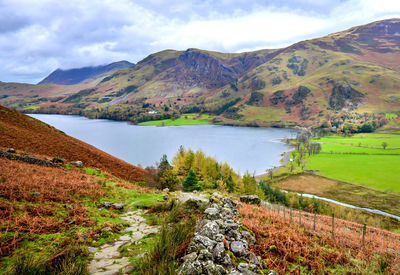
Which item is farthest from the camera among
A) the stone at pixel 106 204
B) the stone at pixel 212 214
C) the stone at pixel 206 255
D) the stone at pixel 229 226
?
the stone at pixel 106 204

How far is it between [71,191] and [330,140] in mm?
191919

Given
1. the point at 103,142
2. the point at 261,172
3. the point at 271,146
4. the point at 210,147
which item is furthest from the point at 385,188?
the point at 103,142

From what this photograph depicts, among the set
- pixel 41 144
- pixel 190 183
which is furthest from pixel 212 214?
pixel 41 144

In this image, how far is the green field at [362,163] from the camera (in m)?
82.5

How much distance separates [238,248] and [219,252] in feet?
2.94

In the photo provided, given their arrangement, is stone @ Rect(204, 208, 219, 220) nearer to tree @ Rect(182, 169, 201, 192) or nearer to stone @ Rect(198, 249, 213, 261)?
stone @ Rect(198, 249, 213, 261)

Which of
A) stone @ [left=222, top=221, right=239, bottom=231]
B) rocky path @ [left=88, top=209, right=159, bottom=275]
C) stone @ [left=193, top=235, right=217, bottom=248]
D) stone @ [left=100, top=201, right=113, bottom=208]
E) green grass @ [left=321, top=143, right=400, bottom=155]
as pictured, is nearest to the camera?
stone @ [left=193, top=235, right=217, bottom=248]

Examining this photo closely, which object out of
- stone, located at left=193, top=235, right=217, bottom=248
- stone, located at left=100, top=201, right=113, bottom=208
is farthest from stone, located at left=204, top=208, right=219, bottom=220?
stone, located at left=100, top=201, right=113, bottom=208

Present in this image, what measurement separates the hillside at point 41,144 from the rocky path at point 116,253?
14472mm

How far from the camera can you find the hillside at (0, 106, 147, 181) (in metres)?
19.9

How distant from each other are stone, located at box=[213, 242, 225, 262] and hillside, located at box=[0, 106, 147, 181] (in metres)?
18.9

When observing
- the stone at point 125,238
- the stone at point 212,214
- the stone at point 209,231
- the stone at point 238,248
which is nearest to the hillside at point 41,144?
the stone at point 125,238

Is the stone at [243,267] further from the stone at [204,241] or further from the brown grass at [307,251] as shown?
the brown grass at [307,251]

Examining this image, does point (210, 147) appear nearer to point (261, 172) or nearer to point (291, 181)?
point (261, 172)
